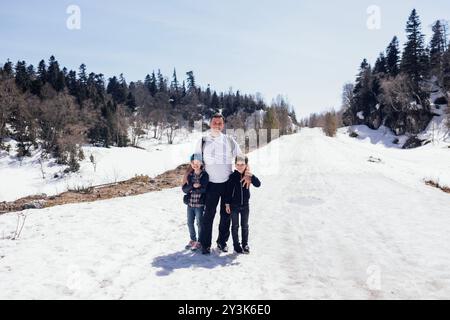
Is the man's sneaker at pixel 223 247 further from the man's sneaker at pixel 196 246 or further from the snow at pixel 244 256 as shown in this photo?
the man's sneaker at pixel 196 246

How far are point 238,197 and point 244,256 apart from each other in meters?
0.98

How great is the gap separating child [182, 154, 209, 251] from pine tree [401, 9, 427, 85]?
6752 centimetres

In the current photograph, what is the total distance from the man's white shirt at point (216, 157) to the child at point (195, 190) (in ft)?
0.34

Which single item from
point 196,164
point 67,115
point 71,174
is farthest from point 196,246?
point 67,115

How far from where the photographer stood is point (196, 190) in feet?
19.6

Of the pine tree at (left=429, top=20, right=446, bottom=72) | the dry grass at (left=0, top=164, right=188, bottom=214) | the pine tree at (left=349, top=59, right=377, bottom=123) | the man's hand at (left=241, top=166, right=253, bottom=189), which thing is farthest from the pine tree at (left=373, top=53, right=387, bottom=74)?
the man's hand at (left=241, top=166, right=253, bottom=189)

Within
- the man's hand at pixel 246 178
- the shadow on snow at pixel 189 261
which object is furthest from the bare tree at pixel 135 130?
the man's hand at pixel 246 178

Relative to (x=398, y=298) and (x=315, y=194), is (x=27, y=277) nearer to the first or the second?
(x=398, y=298)

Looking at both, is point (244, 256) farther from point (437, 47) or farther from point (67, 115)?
point (437, 47)

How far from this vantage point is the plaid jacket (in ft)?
19.3

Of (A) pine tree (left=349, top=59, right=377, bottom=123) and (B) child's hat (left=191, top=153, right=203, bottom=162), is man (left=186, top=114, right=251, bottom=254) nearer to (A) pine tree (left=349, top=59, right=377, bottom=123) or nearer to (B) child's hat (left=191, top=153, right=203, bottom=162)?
(B) child's hat (left=191, top=153, right=203, bottom=162)

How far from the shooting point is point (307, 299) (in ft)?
13.6
